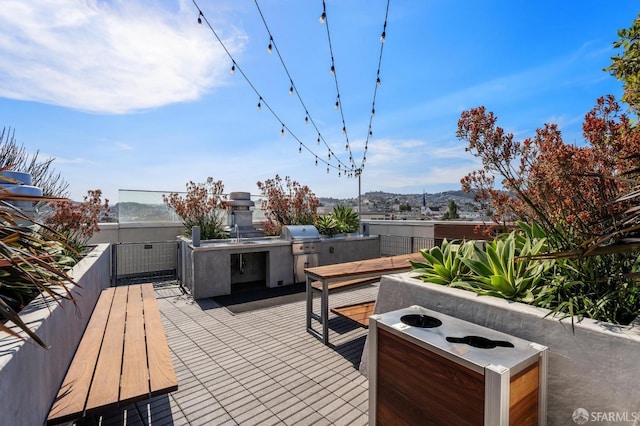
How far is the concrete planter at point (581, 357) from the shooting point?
1.28 metres

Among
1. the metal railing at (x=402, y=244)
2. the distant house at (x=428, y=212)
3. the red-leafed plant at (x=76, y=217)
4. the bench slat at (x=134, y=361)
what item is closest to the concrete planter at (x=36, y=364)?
the bench slat at (x=134, y=361)

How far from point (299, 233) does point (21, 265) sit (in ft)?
17.0

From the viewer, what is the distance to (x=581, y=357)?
4.66ft

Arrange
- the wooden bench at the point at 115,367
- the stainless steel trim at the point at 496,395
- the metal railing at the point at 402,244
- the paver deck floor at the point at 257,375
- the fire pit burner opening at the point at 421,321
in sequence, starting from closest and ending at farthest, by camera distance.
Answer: the stainless steel trim at the point at 496,395 → the wooden bench at the point at 115,367 → the fire pit burner opening at the point at 421,321 → the paver deck floor at the point at 257,375 → the metal railing at the point at 402,244

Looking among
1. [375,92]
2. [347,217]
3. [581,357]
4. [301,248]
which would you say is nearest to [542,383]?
[581,357]

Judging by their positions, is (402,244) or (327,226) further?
(402,244)

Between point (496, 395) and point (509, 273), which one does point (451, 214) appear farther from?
point (496, 395)

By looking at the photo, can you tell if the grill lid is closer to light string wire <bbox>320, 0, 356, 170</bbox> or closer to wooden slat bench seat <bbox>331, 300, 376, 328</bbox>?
light string wire <bbox>320, 0, 356, 170</bbox>

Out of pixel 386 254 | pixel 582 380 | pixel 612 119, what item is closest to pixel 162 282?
pixel 386 254

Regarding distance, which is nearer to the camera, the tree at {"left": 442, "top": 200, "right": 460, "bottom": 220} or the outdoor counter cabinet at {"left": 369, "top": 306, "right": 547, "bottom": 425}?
the outdoor counter cabinet at {"left": 369, "top": 306, "right": 547, "bottom": 425}

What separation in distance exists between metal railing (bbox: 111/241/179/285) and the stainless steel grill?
297 cm

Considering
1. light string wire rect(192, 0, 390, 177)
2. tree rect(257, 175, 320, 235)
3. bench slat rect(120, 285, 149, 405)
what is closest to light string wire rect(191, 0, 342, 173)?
light string wire rect(192, 0, 390, 177)

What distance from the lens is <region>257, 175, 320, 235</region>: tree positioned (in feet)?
26.5

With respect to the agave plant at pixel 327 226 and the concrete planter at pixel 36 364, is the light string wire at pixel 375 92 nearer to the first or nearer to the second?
the agave plant at pixel 327 226
